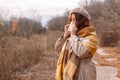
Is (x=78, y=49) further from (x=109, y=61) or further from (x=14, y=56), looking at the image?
(x=109, y=61)

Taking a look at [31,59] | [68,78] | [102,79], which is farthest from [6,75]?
[31,59]

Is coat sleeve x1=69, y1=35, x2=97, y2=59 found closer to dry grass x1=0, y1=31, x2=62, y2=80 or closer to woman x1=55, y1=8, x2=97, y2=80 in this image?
woman x1=55, y1=8, x2=97, y2=80

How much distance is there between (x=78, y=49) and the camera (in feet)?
15.3

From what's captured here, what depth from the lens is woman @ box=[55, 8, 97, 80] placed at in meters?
4.70

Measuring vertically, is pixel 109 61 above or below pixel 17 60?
below

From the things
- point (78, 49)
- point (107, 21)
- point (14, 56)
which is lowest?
point (14, 56)

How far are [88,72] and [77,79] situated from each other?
18cm

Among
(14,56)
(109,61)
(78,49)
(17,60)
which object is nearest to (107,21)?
(109,61)

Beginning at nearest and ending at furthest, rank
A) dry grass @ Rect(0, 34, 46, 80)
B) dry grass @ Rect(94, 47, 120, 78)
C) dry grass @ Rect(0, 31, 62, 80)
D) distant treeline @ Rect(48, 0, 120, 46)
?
dry grass @ Rect(0, 34, 46, 80)
dry grass @ Rect(0, 31, 62, 80)
dry grass @ Rect(94, 47, 120, 78)
distant treeline @ Rect(48, 0, 120, 46)

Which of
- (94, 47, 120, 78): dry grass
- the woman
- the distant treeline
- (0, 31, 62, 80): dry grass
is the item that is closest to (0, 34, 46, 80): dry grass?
(0, 31, 62, 80): dry grass

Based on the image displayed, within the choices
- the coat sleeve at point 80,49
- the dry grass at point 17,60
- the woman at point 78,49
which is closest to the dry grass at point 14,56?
the dry grass at point 17,60

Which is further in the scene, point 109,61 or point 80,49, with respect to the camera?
point 109,61

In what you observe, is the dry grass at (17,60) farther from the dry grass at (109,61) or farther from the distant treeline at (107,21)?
the distant treeline at (107,21)

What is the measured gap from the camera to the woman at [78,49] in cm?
470
